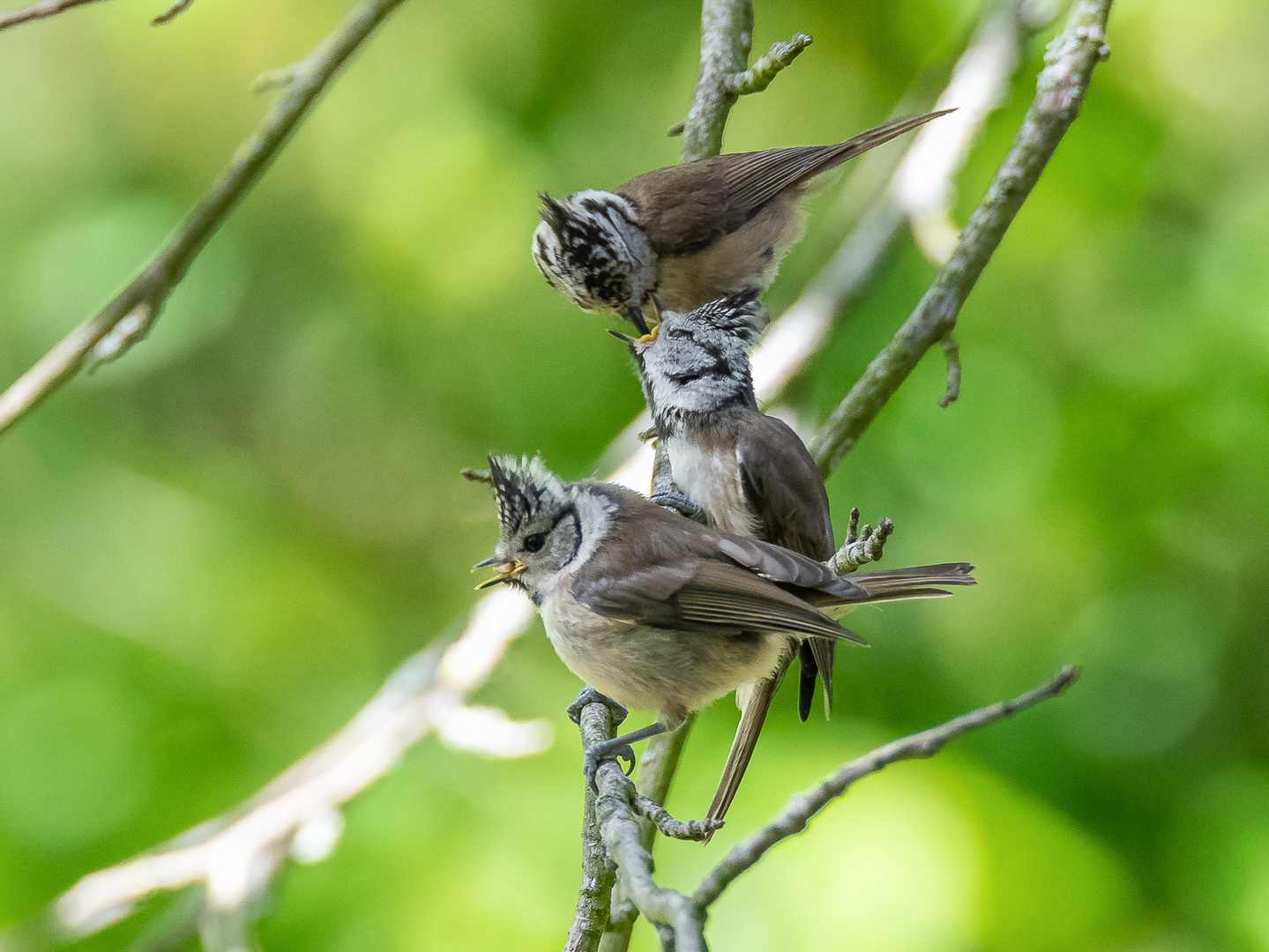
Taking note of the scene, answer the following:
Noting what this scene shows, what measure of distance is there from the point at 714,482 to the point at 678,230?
1.44 m

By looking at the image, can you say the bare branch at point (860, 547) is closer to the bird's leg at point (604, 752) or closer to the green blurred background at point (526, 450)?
the bird's leg at point (604, 752)

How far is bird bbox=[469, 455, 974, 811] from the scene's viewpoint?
2.38 m

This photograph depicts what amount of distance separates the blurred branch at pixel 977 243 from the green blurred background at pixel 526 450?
0.94m

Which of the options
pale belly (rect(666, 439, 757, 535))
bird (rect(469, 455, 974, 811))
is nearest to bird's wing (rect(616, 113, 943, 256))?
pale belly (rect(666, 439, 757, 535))

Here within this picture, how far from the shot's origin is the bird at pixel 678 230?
12.9ft

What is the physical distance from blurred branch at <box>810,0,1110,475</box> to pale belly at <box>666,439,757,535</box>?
326 mm

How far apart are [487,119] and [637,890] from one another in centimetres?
515

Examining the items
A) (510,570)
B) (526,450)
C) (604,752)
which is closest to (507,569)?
(510,570)

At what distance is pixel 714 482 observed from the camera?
2.93 meters

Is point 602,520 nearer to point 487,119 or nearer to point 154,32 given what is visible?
point 487,119

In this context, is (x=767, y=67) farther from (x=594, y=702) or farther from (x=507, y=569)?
(x=594, y=702)

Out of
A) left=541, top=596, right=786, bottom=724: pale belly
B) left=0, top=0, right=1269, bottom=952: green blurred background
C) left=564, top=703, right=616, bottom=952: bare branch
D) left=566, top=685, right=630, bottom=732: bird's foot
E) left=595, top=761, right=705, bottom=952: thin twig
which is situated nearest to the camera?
left=595, top=761, right=705, bottom=952: thin twig

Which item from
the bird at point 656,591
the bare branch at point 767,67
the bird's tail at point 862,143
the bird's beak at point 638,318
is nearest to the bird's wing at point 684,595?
the bird at point 656,591

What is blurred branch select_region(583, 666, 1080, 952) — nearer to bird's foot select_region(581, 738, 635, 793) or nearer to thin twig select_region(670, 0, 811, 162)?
bird's foot select_region(581, 738, 635, 793)
